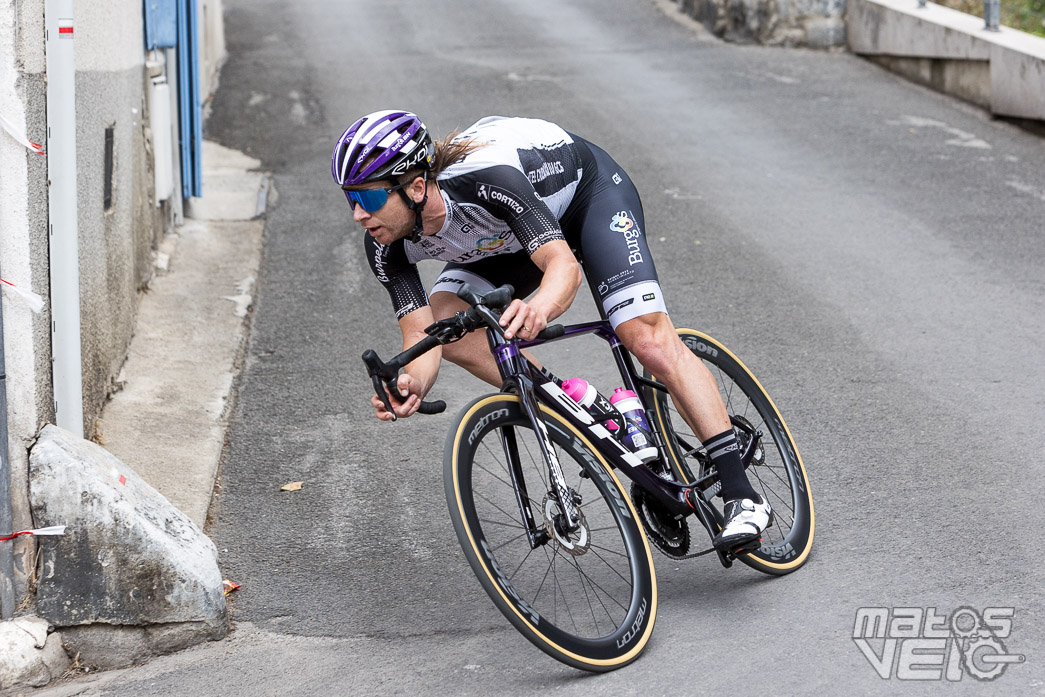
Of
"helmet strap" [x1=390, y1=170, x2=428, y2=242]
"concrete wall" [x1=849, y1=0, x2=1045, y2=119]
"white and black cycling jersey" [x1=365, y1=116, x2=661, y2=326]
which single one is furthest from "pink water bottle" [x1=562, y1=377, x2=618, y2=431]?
"concrete wall" [x1=849, y1=0, x2=1045, y2=119]

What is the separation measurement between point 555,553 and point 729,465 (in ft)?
2.33

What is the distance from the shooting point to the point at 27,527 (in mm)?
4047

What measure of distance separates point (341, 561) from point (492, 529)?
63 centimetres

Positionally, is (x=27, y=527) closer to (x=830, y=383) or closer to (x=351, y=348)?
(x=351, y=348)

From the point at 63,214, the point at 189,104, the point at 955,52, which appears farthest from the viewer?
the point at 955,52

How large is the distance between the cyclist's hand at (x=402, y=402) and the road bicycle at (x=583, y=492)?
0.04 m

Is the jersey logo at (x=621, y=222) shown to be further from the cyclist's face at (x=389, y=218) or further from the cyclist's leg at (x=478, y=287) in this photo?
the cyclist's face at (x=389, y=218)

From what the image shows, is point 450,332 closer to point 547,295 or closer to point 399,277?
point 547,295

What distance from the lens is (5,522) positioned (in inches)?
157

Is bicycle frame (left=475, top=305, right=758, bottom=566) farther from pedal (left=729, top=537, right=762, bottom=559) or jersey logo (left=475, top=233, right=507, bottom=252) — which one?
jersey logo (left=475, top=233, right=507, bottom=252)

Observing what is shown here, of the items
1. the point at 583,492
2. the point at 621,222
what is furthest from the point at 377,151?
the point at 583,492

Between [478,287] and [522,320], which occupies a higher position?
[522,320]

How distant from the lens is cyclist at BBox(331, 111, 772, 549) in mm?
3635

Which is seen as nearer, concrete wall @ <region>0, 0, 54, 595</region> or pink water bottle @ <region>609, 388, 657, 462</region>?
concrete wall @ <region>0, 0, 54, 595</region>
